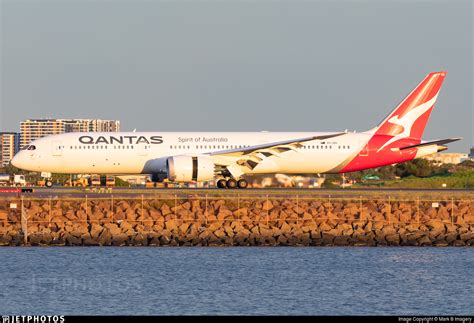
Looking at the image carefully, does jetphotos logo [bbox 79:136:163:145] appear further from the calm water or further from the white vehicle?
the calm water

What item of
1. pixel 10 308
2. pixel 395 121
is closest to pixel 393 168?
pixel 395 121

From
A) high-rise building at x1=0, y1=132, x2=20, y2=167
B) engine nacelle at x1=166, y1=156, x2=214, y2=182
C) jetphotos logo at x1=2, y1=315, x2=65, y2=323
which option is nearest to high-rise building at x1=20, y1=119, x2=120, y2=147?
high-rise building at x1=0, y1=132, x2=20, y2=167

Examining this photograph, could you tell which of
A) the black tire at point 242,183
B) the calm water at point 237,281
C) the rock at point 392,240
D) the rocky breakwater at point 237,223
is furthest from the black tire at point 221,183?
the calm water at point 237,281

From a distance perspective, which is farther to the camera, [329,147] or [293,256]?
[329,147]

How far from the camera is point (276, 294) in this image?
119 ft

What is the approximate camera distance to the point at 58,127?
179 metres

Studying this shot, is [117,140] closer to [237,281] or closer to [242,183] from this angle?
[242,183]

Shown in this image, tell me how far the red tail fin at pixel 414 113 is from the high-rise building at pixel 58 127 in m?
77.7

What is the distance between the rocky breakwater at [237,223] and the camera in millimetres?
48594

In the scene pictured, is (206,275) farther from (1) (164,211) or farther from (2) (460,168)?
(2) (460,168)

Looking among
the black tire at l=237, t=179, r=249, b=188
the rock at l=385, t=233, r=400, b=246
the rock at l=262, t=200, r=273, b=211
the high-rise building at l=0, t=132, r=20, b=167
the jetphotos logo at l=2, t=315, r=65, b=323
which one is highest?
the high-rise building at l=0, t=132, r=20, b=167

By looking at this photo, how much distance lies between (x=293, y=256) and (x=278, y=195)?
487 inches

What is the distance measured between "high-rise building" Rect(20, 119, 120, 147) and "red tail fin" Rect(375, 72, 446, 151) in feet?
255

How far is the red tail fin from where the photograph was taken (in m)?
70.4
